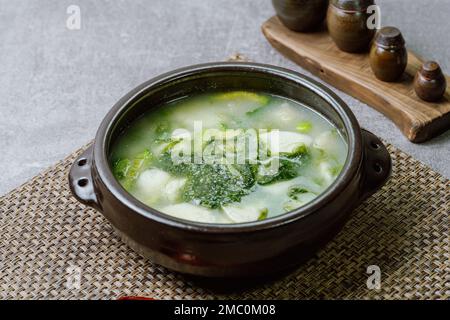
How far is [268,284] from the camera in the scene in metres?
1.97

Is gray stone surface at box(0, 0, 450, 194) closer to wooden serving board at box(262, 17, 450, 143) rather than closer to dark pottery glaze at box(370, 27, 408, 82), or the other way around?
wooden serving board at box(262, 17, 450, 143)

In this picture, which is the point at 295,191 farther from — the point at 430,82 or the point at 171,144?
the point at 430,82

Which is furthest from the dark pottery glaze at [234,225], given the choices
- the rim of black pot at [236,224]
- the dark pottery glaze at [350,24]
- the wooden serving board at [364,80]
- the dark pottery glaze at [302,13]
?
the dark pottery glaze at [302,13]

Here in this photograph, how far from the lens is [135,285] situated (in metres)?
1.99

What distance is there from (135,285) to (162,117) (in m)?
0.52

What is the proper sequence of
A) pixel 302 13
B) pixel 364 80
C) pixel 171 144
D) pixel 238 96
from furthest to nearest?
pixel 302 13 → pixel 364 80 → pixel 238 96 → pixel 171 144

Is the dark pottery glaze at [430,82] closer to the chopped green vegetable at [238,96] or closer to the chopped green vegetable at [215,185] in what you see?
the chopped green vegetable at [238,96]

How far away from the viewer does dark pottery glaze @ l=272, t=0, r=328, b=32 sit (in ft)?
9.52

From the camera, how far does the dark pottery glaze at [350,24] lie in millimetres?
2729

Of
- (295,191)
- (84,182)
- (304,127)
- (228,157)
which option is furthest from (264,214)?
(84,182)

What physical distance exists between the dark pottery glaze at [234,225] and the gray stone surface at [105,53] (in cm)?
54

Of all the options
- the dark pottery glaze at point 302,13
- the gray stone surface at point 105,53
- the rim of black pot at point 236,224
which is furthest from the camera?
the dark pottery glaze at point 302,13

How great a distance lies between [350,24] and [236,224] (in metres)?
1.25

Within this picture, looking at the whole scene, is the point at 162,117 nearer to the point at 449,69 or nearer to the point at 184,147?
the point at 184,147
